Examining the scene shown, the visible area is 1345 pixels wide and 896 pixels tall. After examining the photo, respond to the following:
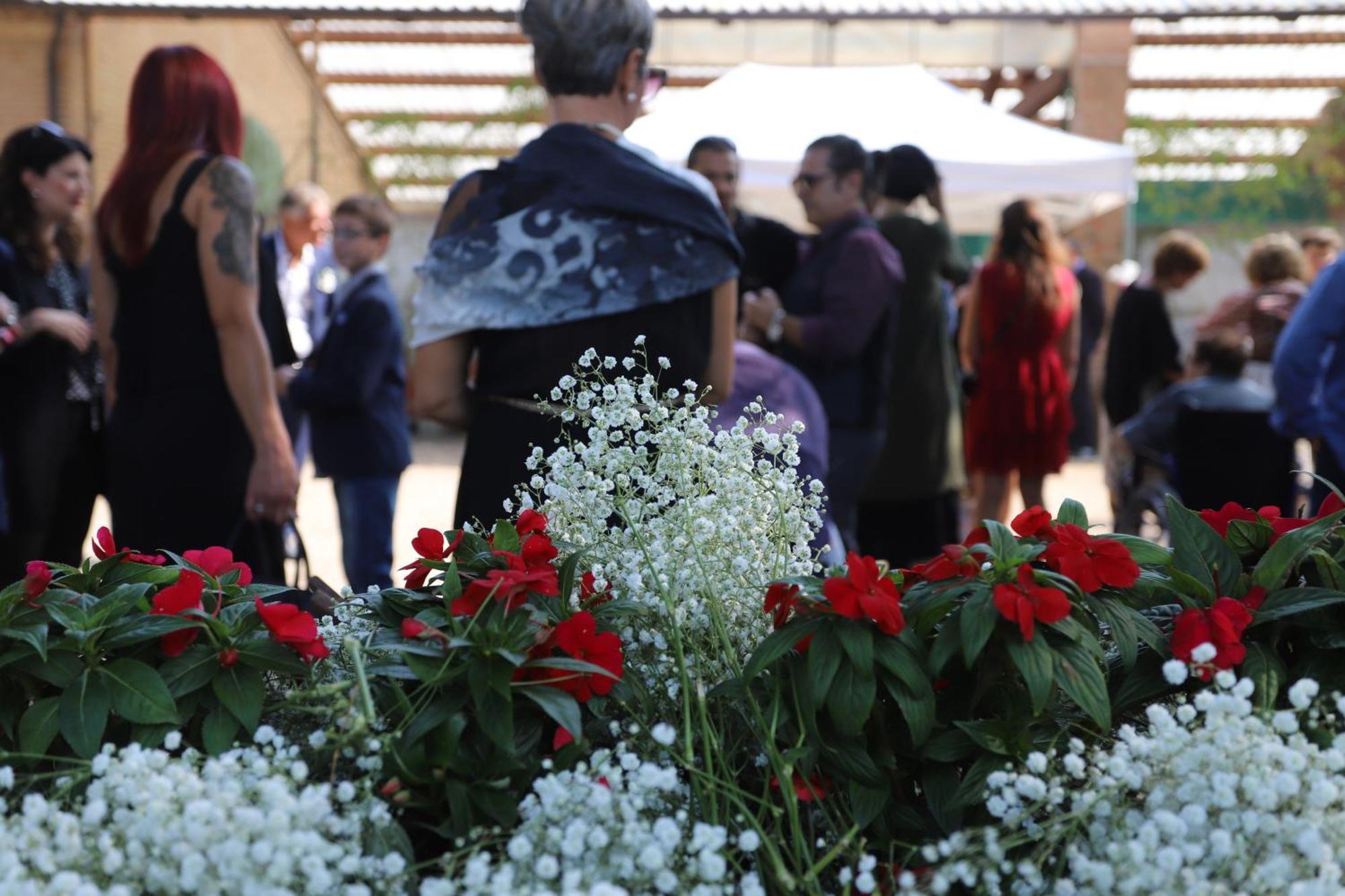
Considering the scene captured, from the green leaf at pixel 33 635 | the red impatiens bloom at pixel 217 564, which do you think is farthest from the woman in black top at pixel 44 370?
the green leaf at pixel 33 635

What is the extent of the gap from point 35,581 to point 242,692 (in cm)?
26

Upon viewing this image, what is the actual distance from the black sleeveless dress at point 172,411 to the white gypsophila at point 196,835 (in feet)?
7.21

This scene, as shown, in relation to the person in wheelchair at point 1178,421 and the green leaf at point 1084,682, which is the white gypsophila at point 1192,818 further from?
the person in wheelchair at point 1178,421

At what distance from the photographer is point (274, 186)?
18.1 metres

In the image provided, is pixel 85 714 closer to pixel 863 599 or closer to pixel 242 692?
pixel 242 692

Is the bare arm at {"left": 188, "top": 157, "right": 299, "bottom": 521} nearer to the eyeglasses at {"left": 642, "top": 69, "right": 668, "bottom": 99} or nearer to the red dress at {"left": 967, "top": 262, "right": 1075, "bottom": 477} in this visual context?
the eyeglasses at {"left": 642, "top": 69, "right": 668, "bottom": 99}

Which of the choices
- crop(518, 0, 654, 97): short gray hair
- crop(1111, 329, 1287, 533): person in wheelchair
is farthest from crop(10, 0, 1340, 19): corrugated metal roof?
crop(518, 0, 654, 97): short gray hair

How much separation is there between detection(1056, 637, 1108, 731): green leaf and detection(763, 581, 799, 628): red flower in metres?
0.24

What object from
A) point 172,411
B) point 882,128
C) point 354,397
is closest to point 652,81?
point 172,411

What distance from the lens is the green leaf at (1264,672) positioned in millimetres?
1360

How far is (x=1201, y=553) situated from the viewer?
1528 millimetres

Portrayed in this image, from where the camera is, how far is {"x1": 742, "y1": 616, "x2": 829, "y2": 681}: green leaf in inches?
53.2

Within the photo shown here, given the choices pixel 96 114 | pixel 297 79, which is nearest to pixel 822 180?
pixel 96 114

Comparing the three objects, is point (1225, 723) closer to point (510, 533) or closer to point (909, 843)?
point (909, 843)
